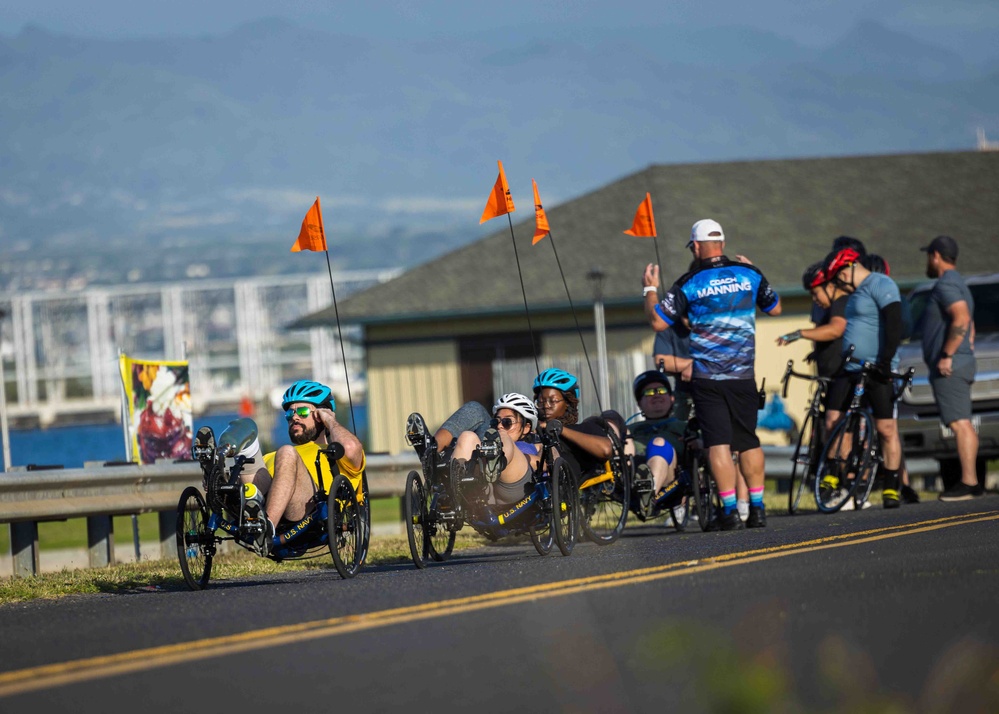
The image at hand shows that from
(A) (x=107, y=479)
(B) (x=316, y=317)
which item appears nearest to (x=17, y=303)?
(B) (x=316, y=317)

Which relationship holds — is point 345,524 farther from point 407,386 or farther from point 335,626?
point 407,386

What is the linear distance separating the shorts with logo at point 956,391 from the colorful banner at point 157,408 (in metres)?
6.44

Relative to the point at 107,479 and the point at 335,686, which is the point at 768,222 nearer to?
the point at 107,479

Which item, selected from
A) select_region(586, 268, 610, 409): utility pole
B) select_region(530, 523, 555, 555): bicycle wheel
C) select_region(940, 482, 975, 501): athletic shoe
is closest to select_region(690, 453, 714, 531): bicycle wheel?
select_region(530, 523, 555, 555): bicycle wheel

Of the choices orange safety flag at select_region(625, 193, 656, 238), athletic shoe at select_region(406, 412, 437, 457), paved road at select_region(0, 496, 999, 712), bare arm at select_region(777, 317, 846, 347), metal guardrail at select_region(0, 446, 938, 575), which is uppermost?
orange safety flag at select_region(625, 193, 656, 238)

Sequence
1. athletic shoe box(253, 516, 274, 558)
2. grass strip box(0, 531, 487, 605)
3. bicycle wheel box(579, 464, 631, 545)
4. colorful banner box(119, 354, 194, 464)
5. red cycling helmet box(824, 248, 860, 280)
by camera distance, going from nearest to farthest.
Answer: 1. athletic shoe box(253, 516, 274, 558)
2. grass strip box(0, 531, 487, 605)
3. bicycle wheel box(579, 464, 631, 545)
4. red cycling helmet box(824, 248, 860, 280)
5. colorful banner box(119, 354, 194, 464)

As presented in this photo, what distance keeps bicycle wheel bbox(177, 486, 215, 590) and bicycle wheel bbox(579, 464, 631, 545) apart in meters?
2.54

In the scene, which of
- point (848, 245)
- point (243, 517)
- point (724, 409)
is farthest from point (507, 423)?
point (848, 245)

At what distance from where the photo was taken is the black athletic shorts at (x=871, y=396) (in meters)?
12.2

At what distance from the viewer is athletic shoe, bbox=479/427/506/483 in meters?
9.37

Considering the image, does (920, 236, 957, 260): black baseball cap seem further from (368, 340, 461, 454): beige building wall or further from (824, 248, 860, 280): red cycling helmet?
(368, 340, 461, 454): beige building wall

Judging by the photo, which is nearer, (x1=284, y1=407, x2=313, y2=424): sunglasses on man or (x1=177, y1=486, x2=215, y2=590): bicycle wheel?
(x1=177, y1=486, x2=215, y2=590): bicycle wheel

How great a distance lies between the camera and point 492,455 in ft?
30.8

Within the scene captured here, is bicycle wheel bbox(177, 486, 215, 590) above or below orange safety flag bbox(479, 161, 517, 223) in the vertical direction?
below
